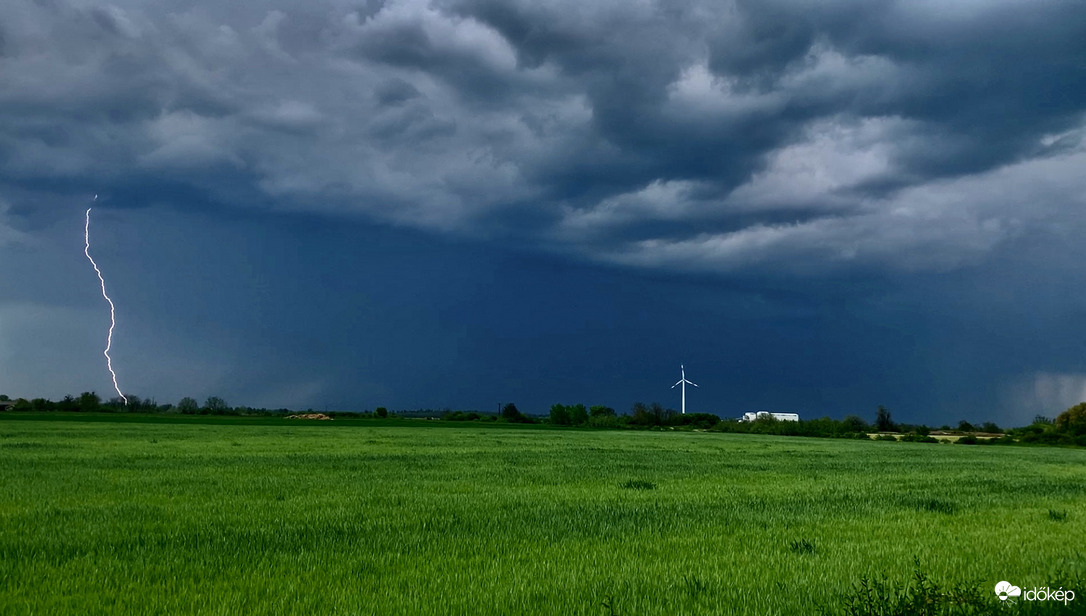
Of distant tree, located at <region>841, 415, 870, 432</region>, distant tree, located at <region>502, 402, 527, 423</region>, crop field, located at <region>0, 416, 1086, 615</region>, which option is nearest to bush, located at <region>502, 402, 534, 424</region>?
distant tree, located at <region>502, 402, 527, 423</region>

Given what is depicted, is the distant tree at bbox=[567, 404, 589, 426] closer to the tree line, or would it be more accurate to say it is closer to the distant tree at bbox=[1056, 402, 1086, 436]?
the tree line

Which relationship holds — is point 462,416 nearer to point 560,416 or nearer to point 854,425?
point 560,416

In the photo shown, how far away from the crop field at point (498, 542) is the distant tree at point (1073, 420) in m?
87.8

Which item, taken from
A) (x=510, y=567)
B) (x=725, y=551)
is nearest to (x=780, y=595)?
(x=725, y=551)

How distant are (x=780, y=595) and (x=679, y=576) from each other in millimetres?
1112

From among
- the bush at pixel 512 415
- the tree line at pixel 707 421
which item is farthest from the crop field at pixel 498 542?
the bush at pixel 512 415

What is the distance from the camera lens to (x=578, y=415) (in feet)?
549

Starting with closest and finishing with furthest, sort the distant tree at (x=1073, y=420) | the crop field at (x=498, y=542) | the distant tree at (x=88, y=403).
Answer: the crop field at (x=498, y=542), the distant tree at (x=1073, y=420), the distant tree at (x=88, y=403)

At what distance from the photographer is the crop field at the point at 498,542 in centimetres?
700

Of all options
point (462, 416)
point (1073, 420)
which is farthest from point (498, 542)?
point (462, 416)

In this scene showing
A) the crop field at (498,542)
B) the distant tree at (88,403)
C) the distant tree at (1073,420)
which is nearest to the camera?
the crop field at (498,542)

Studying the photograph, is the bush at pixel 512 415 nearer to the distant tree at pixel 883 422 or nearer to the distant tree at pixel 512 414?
the distant tree at pixel 512 414

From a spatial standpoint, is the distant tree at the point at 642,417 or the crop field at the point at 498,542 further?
the distant tree at the point at 642,417

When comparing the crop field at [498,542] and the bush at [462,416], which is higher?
the crop field at [498,542]
